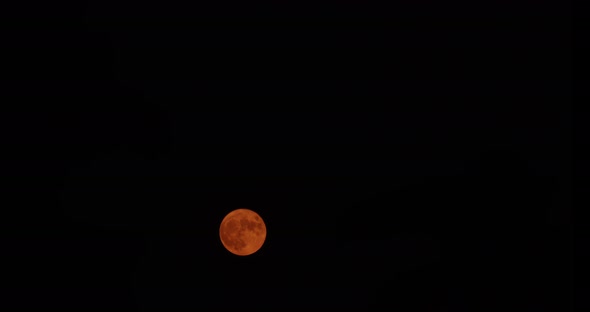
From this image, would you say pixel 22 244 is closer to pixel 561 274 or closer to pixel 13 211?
pixel 13 211

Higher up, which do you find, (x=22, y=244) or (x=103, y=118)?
(x=103, y=118)

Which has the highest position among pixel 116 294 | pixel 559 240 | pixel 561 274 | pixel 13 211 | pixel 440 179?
pixel 440 179

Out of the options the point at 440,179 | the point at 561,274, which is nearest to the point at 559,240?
the point at 561,274

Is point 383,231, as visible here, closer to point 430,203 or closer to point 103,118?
point 430,203

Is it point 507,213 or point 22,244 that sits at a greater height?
point 507,213

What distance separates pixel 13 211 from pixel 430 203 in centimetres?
429

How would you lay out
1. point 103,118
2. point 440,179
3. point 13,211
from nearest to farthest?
point 103,118
point 13,211
point 440,179

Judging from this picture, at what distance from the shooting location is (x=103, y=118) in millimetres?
4164

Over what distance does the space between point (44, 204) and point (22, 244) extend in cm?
47

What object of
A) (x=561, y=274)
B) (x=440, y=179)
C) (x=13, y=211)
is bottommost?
(x=13, y=211)

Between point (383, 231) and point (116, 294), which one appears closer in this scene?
point (383, 231)

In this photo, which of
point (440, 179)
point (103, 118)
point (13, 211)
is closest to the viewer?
point (103, 118)

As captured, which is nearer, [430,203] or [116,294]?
[430,203]

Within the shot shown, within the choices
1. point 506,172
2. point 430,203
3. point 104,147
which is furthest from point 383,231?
point 104,147
